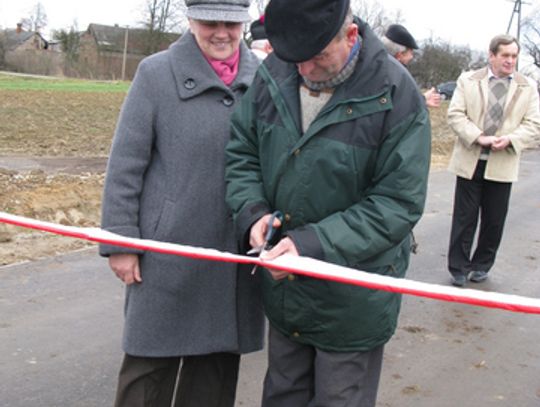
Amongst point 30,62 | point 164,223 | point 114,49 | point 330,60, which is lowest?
point 30,62

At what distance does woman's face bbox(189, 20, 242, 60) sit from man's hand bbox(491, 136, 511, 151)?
3.46 metres

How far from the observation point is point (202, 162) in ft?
9.07

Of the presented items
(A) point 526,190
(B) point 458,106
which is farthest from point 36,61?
(B) point 458,106

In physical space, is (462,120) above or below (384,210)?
above

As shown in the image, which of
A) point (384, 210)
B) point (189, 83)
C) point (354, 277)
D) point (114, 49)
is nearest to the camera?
point (354, 277)

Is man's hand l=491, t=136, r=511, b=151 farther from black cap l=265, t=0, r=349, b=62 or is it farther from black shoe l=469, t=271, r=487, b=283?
black cap l=265, t=0, r=349, b=62

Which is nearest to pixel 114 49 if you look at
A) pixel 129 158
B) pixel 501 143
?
pixel 501 143

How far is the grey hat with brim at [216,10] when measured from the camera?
2619 millimetres

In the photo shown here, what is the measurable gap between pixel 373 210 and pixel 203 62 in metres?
0.91

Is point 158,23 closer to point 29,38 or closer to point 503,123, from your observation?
point 29,38

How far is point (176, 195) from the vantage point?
9.05 ft

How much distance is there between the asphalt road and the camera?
3.92 metres

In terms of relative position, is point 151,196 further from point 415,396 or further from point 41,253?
point 41,253

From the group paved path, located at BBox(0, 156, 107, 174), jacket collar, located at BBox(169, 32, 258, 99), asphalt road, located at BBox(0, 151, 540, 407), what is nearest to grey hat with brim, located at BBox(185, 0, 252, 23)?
jacket collar, located at BBox(169, 32, 258, 99)
